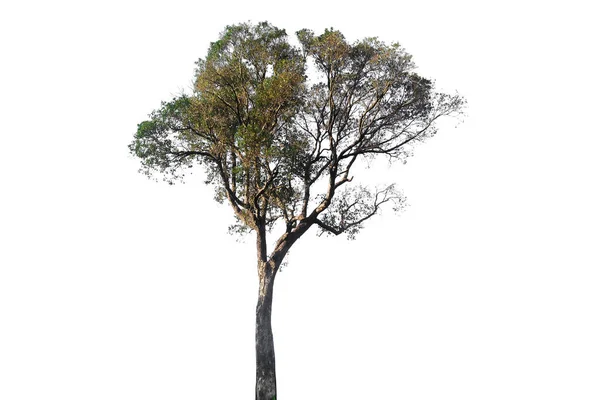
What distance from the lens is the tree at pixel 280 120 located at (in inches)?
608

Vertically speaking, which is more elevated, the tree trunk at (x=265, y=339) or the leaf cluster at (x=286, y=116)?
the leaf cluster at (x=286, y=116)

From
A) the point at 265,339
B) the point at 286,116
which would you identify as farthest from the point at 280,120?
the point at 265,339

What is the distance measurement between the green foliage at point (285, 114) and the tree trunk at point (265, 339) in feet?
5.35

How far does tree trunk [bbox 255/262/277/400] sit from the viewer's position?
591 inches

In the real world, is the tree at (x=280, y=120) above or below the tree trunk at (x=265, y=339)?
above

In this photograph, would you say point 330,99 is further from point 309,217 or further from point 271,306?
point 271,306

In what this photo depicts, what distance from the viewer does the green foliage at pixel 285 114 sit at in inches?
611

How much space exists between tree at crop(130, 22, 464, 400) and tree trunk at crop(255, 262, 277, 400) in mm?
30

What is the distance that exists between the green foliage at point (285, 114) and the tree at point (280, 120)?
3 cm

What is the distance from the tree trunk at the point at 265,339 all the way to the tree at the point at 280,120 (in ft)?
0.10

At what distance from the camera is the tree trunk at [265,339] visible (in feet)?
49.2

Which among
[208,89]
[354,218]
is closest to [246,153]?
[208,89]

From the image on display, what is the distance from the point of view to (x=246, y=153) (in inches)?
592

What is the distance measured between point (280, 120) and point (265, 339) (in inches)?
274
